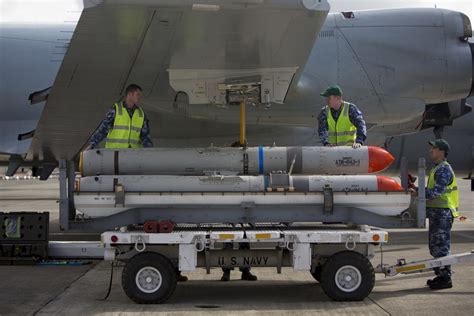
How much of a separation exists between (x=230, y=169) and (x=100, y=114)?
5.33 metres

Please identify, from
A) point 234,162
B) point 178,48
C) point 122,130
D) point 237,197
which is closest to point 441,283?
point 237,197

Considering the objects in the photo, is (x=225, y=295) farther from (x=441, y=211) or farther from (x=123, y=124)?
(x=441, y=211)

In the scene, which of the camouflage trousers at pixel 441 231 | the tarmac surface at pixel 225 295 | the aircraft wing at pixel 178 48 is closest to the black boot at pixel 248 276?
the tarmac surface at pixel 225 295

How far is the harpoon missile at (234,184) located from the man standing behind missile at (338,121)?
3.53ft

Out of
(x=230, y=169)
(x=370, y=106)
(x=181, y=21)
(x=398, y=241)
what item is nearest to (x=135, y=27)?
(x=181, y=21)

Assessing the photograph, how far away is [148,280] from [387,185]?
3225 mm

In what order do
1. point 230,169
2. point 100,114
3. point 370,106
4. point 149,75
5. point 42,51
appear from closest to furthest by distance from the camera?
point 230,169 → point 149,75 → point 100,114 → point 370,106 → point 42,51

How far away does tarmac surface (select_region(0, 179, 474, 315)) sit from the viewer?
803cm

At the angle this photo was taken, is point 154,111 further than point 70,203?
Yes

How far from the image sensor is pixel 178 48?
34.3 ft

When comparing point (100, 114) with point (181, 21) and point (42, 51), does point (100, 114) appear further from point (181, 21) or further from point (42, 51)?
point (181, 21)

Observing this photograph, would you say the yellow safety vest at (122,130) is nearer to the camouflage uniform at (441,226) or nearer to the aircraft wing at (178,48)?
the aircraft wing at (178,48)

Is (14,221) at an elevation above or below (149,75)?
below

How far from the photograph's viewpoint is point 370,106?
14.7 meters
